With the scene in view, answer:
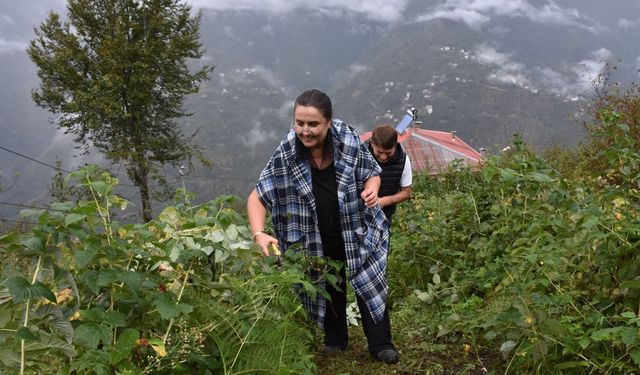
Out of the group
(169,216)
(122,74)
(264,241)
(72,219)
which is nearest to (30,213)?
(72,219)

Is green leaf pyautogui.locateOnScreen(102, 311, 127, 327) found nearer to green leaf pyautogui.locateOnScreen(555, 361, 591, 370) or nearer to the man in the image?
green leaf pyautogui.locateOnScreen(555, 361, 591, 370)

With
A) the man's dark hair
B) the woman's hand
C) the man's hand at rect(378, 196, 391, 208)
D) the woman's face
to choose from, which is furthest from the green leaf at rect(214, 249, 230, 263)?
the man's dark hair

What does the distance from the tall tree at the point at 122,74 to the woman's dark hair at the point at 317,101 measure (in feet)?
78.1

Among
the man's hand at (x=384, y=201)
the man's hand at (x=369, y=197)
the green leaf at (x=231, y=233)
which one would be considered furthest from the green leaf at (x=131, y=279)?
the man's hand at (x=384, y=201)

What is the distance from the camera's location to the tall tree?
26531 millimetres

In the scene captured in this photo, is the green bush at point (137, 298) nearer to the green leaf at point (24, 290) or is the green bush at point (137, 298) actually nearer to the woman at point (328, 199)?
the green leaf at point (24, 290)

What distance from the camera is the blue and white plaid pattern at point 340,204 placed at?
3410 millimetres

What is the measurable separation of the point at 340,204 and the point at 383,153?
4.06 ft

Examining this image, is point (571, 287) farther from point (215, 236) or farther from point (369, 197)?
point (215, 236)

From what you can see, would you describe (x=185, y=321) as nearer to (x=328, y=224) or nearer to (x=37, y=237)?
(x=37, y=237)

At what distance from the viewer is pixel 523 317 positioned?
2.69 m

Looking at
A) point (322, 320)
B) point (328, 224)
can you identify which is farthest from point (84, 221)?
point (322, 320)

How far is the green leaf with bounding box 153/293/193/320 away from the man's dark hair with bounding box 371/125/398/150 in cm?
277

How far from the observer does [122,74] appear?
27688 millimetres
